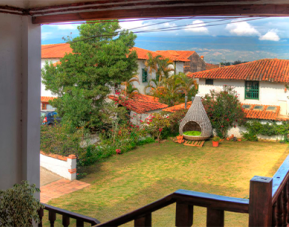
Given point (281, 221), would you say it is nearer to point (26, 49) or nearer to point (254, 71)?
point (26, 49)

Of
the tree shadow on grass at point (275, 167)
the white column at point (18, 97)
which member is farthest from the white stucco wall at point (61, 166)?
the tree shadow on grass at point (275, 167)

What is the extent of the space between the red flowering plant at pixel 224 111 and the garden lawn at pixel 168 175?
2.97 ft

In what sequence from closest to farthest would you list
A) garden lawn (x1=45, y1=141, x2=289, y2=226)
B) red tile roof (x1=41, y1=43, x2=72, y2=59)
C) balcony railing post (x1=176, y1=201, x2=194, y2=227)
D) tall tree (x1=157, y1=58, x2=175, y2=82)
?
balcony railing post (x1=176, y1=201, x2=194, y2=227) → garden lawn (x1=45, y1=141, x2=289, y2=226) → red tile roof (x1=41, y1=43, x2=72, y2=59) → tall tree (x1=157, y1=58, x2=175, y2=82)

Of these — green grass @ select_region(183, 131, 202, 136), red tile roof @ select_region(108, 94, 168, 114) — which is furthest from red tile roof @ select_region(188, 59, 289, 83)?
green grass @ select_region(183, 131, 202, 136)

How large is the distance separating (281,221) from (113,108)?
40.6ft

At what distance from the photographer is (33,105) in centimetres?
340

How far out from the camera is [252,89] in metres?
16.4

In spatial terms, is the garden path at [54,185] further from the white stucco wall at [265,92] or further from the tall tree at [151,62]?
the tall tree at [151,62]

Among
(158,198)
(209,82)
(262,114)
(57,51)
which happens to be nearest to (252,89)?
(262,114)

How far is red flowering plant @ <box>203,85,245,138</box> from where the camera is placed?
15078 millimetres

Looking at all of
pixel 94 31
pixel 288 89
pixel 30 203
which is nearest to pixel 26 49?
pixel 30 203

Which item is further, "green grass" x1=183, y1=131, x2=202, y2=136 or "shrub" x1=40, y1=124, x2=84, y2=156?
"green grass" x1=183, y1=131, x2=202, y2=136

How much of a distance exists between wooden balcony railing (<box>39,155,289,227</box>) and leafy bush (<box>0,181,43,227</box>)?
164 cm

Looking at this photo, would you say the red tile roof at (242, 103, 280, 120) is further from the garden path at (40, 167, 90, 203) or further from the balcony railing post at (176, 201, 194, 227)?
the balcony railing post at (176, 201, 194, 227)
